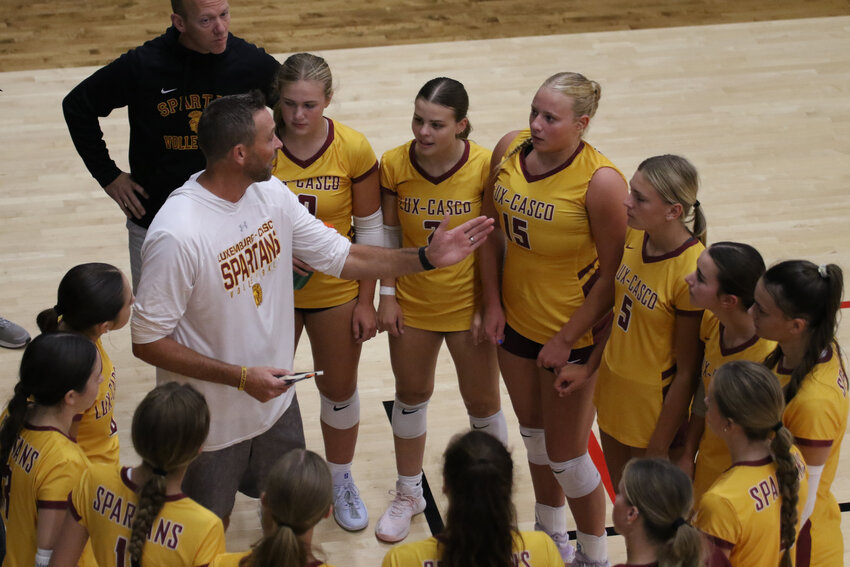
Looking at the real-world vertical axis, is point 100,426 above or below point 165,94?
below

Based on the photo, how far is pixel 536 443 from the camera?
3.64 metres

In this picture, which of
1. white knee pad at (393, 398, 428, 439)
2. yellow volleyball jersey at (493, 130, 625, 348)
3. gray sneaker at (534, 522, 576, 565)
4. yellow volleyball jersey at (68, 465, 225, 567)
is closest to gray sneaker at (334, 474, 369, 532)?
white knee pad at (393, 398, 428, 439)

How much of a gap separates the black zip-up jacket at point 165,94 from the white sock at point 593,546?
1.98 m

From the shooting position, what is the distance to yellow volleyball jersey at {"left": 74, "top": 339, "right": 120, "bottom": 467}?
9.98 ft

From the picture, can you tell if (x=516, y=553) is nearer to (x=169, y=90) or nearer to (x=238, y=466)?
(x=238, y=466)

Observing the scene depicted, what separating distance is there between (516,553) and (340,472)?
1783mm

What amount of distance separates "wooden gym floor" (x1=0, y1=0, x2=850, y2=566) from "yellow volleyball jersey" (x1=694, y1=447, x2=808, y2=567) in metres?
1.40

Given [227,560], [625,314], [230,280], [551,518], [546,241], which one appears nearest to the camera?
[227,560]

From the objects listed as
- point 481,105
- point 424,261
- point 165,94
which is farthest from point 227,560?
point 481,105

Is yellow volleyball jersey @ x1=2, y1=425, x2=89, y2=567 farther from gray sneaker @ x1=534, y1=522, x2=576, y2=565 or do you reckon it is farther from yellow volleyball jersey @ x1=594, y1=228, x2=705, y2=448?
gray sneaker @ x1=534, y1=522, x2=576, y2=565

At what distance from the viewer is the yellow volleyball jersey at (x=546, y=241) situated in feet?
10.7

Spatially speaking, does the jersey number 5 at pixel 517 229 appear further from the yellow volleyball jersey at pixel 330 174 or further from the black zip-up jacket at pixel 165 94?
the black zip-up jacket at pixel 165 94

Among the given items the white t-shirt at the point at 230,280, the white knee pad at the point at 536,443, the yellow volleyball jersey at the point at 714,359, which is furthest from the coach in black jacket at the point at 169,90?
the yellow volleyball jersey at the point at 714,359

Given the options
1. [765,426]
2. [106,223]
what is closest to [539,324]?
[765,426]
